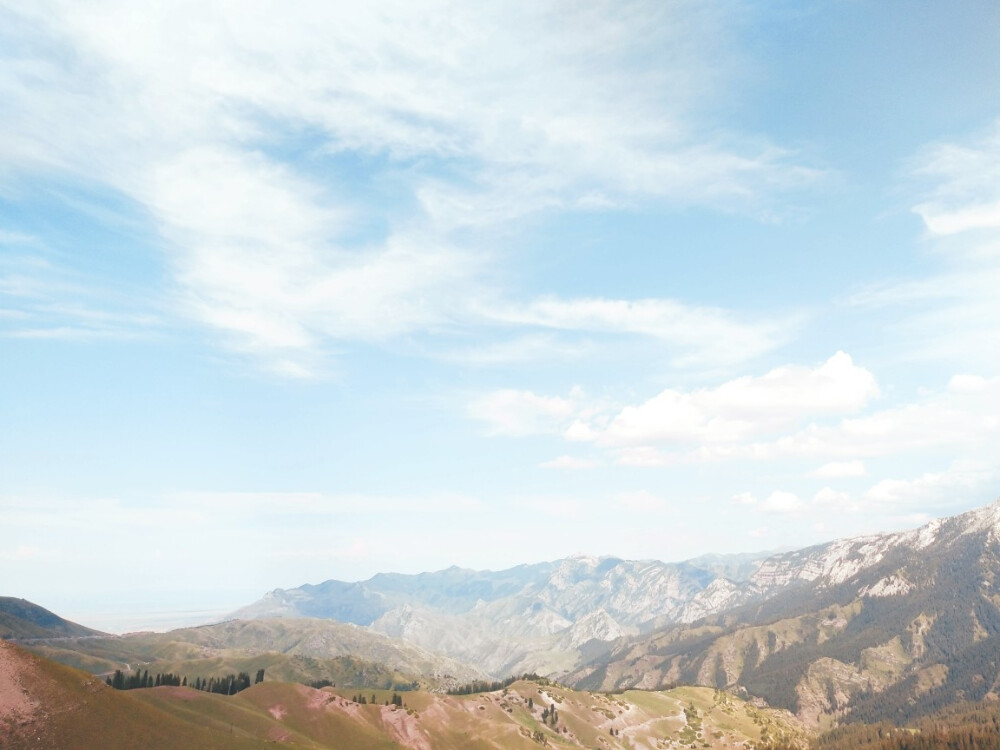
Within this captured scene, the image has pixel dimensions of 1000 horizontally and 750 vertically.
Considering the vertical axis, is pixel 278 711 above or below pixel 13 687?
below

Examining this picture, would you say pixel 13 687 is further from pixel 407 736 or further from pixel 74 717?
pixel 407 736

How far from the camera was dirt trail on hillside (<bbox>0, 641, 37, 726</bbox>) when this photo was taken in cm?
11094

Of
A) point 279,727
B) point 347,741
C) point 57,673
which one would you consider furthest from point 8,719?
point 347,741

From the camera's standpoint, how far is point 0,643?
123 meters

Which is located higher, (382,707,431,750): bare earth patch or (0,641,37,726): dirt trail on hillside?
(0,641,37,726): dirt trail on hillside

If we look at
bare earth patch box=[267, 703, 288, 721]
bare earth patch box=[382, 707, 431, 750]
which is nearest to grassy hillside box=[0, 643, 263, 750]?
bare earth patch box=[267, 703, 288, 721]

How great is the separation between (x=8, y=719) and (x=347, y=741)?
9396 cm

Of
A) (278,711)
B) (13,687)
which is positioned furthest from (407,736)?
(13,687)

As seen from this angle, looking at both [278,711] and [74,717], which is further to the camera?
[278,711]

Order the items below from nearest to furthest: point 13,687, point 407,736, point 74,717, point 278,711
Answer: point 13,687 < point 74,717 < point 278,711 < point 407,736

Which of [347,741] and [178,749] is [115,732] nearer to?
[178,749]

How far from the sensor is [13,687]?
11562 centimetres

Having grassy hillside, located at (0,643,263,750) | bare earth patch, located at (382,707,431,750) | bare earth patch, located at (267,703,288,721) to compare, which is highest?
grassy hillside, located at (0,643,263,750)

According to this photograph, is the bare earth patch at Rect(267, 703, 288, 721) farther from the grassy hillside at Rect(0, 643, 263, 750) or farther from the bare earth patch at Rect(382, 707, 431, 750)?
the grassy hillside at Rect(0, 643, 263, 750)
